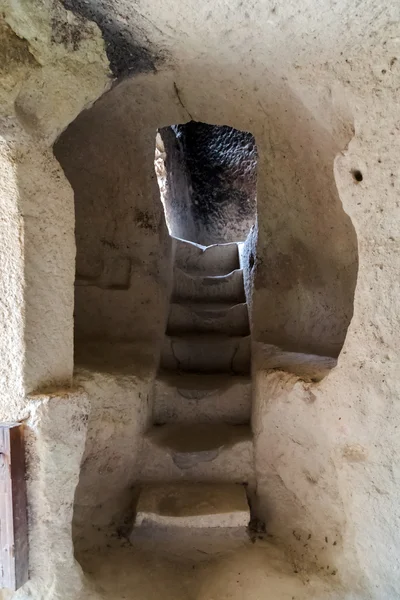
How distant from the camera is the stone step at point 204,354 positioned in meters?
2.78

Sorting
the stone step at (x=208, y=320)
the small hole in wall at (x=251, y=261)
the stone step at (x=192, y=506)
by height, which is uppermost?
the small hole in wall at (x=251, y=261)

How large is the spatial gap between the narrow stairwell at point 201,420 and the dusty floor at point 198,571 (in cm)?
7

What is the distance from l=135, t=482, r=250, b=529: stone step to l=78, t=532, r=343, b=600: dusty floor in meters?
0.09

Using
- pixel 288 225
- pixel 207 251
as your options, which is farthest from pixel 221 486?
pixel 207 251

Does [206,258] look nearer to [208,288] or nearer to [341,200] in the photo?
[208,288]

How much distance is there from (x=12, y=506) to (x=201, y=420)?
124 centimetres

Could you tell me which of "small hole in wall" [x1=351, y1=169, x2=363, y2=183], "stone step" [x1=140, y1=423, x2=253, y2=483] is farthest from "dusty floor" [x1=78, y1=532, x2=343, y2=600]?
"small hole in wall" [x1=351, y1=169, x2=363, y2=183]

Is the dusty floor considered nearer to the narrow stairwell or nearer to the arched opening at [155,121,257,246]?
the narrow stairwell

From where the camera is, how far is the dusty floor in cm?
181

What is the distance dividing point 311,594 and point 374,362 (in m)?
0.98

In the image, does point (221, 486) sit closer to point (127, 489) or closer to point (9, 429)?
point (127, 489)

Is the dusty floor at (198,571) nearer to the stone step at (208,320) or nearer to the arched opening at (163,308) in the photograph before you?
the arched opening at (163,308)

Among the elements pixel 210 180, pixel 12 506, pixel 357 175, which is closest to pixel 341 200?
pixel 357 175

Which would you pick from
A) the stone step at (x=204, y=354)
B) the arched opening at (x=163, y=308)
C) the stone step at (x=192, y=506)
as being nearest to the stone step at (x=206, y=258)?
the arched opening at (x=163, y=308)
